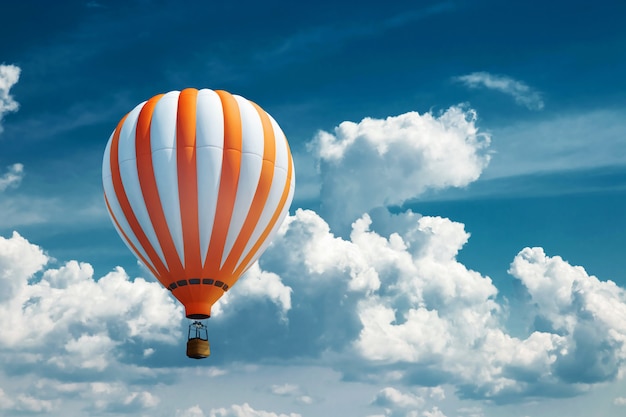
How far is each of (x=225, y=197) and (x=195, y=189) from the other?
2.06 metres

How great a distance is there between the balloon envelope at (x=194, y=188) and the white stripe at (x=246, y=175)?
0.22 feet

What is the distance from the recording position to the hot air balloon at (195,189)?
6144 centimetres

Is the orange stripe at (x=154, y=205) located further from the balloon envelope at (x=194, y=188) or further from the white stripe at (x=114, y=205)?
the white stripe at (x=114, y=205)

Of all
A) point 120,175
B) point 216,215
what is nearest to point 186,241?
point 216,215

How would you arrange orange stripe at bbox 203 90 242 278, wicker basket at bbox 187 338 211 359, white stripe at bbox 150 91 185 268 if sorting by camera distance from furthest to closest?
orange stripe at bbox 203 90 242 278 → white stripe at bbox 150 91 185 268 → wicker basket at bbox 187 338 211 359

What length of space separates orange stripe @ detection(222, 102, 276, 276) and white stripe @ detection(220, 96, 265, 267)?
0.90 feet

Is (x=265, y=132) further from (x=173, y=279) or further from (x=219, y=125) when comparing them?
(x=173, y=279)

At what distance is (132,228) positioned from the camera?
6353cm

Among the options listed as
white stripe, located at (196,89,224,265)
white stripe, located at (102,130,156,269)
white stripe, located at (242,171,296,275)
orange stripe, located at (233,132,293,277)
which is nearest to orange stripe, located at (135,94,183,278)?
white stripe, located at (196,89,224,265)

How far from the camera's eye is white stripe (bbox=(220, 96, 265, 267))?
6231 cm

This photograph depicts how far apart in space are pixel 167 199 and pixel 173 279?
5.35 meters

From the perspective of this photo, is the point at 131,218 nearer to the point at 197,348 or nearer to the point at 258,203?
the point at 258,203

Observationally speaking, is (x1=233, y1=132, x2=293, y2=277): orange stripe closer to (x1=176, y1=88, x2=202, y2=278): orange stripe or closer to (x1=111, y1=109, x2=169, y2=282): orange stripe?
(x1=176, y1=88, x2=202, y2=278): orange stripe

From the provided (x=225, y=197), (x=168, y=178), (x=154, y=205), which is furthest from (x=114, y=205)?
(x=225, y=197)
